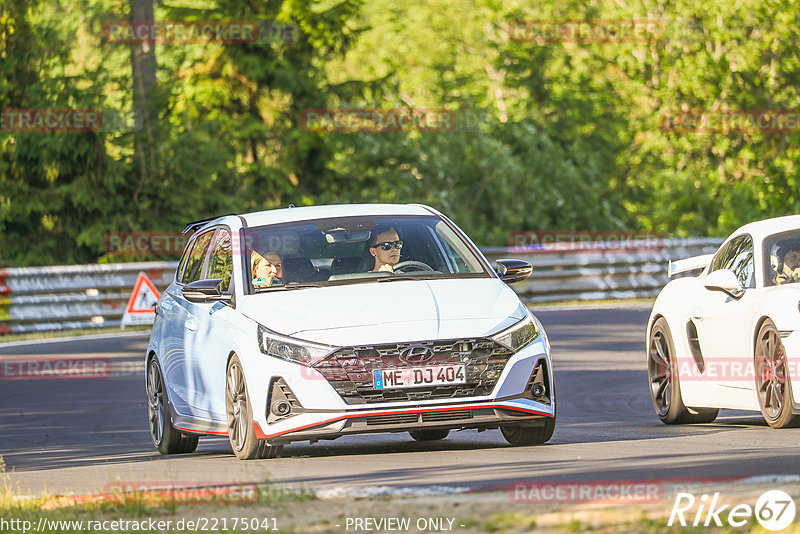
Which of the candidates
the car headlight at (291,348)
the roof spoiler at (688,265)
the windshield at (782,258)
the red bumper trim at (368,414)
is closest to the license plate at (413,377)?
the red bumper trim at (368,414)

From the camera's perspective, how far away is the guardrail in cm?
2436

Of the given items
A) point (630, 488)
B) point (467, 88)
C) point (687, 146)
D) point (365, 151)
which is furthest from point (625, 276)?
point (630, 488)

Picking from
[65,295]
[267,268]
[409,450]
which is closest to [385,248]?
[267,268]

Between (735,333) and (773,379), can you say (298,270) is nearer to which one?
(735,333)

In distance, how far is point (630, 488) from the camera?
7.08 m

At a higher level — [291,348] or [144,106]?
[291,348]

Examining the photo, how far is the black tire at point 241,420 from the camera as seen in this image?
31.1 ft

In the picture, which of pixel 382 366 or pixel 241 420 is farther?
pixel 241 420

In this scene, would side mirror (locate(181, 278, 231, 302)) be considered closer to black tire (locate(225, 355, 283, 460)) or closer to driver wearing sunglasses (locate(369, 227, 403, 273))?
black tire (locate(225, 355, 283, 460))

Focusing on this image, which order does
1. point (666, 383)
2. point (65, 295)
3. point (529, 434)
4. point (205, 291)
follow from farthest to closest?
point (65, 295) → point (666, 383) → point (205, 291) → point (529, 434)

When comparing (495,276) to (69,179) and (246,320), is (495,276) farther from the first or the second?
(69,179)

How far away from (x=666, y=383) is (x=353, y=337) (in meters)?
3.55

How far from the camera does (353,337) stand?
360 inches

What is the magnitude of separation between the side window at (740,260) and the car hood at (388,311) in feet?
6.04
